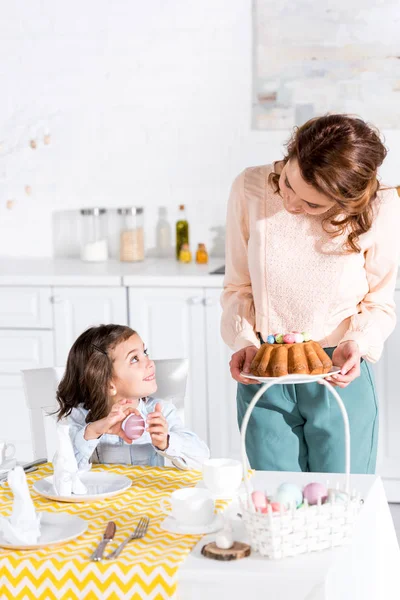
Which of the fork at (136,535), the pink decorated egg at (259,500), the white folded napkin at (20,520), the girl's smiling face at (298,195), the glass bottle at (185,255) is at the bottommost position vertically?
the fork at (136,535)

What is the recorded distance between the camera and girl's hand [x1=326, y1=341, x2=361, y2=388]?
1.88 meters

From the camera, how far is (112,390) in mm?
2193

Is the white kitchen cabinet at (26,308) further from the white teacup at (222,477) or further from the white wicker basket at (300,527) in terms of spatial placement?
the white wicker basket at (300,527)

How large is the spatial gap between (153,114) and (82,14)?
50 cm

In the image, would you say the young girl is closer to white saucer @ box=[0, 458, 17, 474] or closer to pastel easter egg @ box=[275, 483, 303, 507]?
white saucer @ box=[0, 458, 17, 474]

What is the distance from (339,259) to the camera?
2.03 m

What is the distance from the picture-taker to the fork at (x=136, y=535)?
55.1 inches

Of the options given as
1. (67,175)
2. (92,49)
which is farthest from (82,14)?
(67,175)

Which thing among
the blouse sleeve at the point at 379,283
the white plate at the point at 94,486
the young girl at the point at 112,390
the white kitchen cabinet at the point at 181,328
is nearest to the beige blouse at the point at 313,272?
the blouse sleeve at the point at 379,283

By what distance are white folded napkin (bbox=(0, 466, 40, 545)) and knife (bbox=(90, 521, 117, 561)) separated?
0.11 metres

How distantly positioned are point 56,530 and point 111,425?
18.4 inches

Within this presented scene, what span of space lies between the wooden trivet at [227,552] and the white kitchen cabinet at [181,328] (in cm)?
207

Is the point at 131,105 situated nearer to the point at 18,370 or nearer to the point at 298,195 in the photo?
the point at 18,370

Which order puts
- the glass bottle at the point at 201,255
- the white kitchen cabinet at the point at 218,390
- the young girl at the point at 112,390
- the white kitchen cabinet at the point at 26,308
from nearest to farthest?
the young girl at the point at 112,390, the white kitchen cabinet at the point at 218,390, the white kitchen cabinet at the point at 26,308, the glass bottle at the point at 201,255
